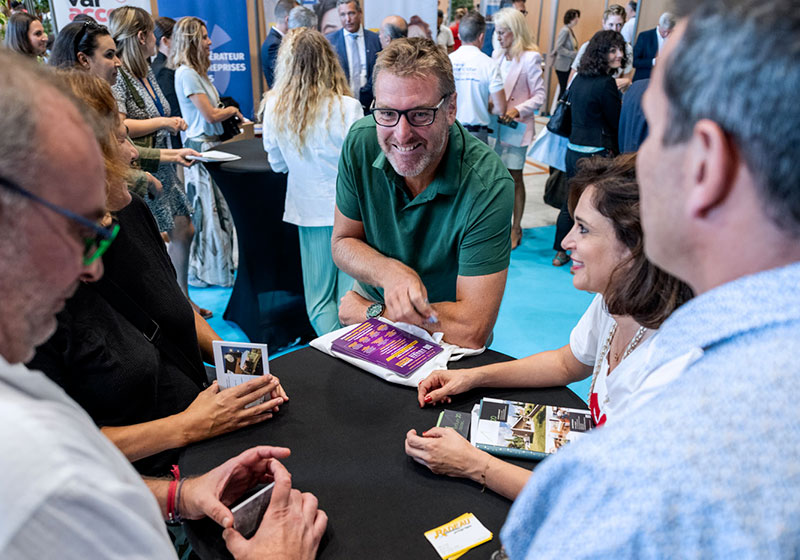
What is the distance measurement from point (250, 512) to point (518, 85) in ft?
17.0

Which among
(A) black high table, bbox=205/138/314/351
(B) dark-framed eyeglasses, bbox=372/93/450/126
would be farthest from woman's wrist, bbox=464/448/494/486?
(A) black high table, bbox=205/138/314/351

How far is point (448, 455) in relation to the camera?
1.31m

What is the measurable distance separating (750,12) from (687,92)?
0.08m

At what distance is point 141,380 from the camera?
143 centimetres

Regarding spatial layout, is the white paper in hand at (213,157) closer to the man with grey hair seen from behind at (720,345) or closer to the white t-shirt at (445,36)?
the man with grey hair seen from behind at (720,345)

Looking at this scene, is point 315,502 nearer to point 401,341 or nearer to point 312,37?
point 401,341

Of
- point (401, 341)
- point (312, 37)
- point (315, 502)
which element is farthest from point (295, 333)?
point (315, 502)

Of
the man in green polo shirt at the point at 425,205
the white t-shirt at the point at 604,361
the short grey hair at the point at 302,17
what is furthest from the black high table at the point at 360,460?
the short grey hair at the point at 302,17

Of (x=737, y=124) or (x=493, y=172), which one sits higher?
(x=737, y=124)

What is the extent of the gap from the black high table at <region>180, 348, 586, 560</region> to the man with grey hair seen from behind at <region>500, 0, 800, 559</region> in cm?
66

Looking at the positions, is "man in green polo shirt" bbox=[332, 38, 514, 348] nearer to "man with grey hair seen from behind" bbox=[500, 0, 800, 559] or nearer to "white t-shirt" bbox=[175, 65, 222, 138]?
"man with grey hair seen from behind" bbox=[500, 0, 800, 559]

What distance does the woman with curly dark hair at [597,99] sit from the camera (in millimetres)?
4379

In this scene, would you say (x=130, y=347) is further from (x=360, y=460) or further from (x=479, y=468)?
(x=479, y=468)

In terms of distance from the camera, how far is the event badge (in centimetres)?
111
